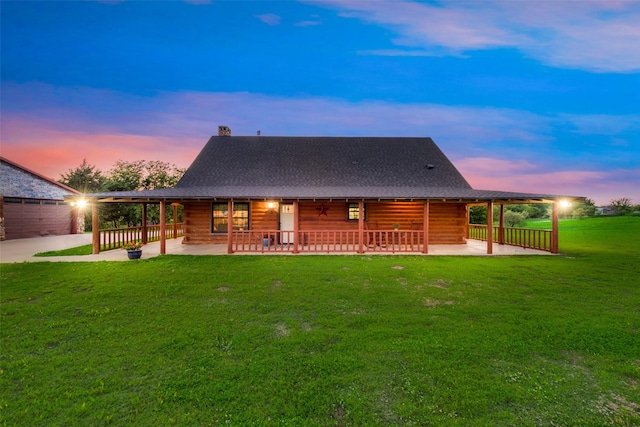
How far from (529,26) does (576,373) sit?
2155 cm

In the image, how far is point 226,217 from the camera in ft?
48.7

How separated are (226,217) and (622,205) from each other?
3287 inches

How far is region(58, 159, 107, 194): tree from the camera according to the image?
38.1 metres

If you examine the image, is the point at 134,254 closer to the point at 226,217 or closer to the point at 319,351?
the point at 226,217

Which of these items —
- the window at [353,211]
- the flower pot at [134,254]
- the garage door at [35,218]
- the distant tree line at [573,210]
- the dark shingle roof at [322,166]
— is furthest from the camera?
the distant tree line at [573,210]

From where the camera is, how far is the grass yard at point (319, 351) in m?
2.83

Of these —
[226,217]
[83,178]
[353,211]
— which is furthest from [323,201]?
[83,178]

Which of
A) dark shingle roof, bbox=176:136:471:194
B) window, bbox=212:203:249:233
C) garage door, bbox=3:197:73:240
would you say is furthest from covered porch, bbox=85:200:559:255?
garage door, bbox=3:197:73:240

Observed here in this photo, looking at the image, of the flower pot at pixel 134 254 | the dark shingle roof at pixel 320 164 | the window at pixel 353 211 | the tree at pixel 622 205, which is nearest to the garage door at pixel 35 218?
the dark shingle roof at pixel 320 164

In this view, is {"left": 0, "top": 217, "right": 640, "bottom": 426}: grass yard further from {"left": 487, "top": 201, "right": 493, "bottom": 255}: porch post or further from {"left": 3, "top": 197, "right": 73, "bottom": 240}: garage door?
{"left": 3, "top": 197, "right": 73, "bottom": 240}: garage door

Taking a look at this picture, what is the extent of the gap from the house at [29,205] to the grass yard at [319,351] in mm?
15811

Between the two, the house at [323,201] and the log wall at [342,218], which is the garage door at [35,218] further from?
the log wall at [342,218]

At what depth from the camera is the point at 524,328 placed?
4793 mm

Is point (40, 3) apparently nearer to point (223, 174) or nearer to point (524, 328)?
point (223, 174)
